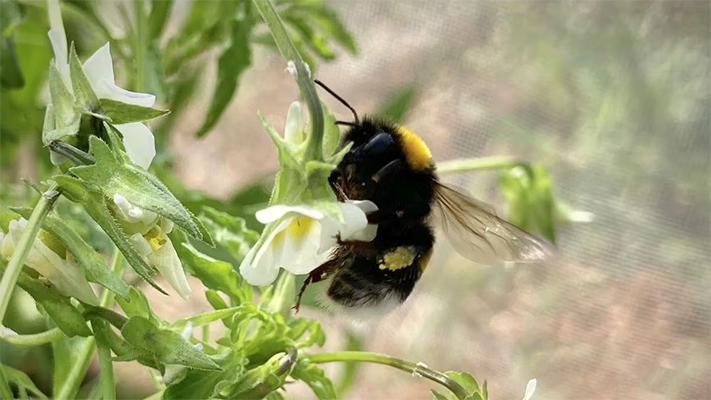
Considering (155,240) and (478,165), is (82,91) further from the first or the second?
(478,165)

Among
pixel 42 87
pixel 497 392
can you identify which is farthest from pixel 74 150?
pixel 497 392

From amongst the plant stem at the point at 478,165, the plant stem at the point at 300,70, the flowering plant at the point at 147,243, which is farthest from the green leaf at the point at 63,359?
the plant stem at the point at 478,165

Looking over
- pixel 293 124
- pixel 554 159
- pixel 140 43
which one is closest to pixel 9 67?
pixel 140 43

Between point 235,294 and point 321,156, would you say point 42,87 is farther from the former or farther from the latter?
point 321,156

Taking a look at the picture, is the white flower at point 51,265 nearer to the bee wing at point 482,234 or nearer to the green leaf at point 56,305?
the green leaf at point 56,305

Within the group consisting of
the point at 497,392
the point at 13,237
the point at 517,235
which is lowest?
the point at 497,392

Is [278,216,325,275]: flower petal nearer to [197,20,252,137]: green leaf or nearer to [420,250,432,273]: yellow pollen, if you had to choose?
[420,250,432,273]: yellow pollen

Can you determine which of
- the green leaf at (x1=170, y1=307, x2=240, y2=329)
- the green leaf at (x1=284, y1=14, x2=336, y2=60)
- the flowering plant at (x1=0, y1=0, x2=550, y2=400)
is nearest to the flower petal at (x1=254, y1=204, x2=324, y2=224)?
the flowering plant at (x1=0, y1=0, x2=550, y2=400)
